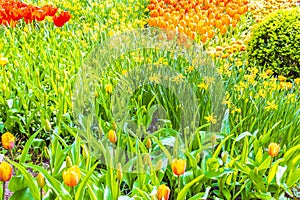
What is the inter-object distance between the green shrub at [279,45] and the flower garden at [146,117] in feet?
0.04

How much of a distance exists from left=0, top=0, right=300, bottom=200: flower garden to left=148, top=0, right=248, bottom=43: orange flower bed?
0.35 ft

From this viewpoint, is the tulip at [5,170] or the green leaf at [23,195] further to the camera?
the green leaf at [23,195]

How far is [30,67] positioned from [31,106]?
514 mm

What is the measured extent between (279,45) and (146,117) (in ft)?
7.11

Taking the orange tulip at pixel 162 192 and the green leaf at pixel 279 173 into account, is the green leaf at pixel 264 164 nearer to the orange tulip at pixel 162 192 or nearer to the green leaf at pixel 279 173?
the green leaf at pixel 279 173

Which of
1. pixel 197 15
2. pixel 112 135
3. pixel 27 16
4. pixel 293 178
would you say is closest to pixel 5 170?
pixel 112 135

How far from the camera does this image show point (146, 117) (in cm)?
303

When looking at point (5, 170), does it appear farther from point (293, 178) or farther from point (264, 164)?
point (293, 178)

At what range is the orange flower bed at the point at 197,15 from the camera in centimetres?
496

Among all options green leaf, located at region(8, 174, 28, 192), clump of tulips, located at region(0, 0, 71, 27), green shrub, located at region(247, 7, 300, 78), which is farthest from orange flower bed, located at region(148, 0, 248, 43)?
green leaf, located at region(8, 174, 28, 192)

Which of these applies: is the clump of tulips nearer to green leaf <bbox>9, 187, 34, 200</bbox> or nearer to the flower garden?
the flower garden

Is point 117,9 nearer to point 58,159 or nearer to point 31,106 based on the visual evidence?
point 31,106

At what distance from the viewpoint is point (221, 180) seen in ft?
8.18

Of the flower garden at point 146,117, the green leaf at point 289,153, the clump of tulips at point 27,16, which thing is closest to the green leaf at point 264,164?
the flower garden at point 146,117
